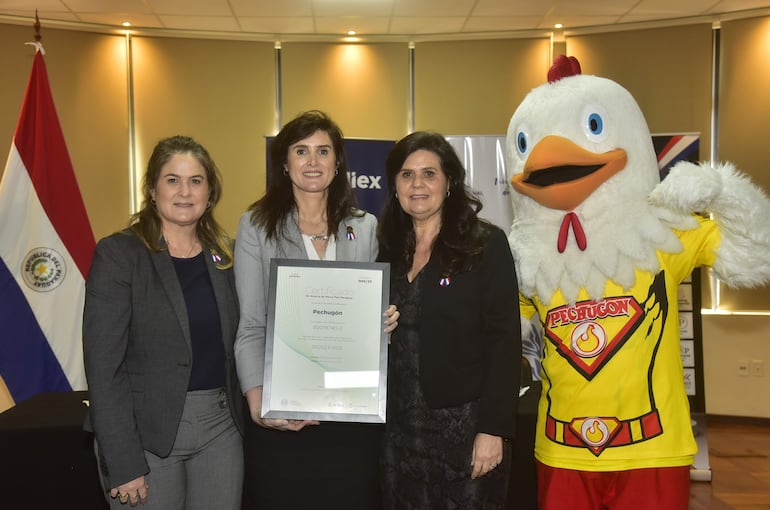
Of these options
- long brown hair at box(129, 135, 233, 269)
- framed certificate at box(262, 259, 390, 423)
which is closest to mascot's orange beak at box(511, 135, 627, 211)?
framed certificate at box(262, 259, 390, 423)

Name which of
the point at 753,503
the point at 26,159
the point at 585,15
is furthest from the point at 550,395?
the point at 585,15

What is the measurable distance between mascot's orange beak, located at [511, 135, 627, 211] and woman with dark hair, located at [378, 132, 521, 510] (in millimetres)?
225

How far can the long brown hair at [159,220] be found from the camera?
1.85 m

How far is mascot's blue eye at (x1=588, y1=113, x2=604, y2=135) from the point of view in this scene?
1.97 metres

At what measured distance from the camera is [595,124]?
1.97m

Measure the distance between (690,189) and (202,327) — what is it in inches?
56.0

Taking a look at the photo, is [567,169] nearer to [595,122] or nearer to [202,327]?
[595,122]

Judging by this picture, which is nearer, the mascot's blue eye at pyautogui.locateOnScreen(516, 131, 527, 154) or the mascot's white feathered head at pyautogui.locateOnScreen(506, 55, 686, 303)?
the mascot's white feathered head at pyautogui.locateOnScreen(506, 55, 686, 303)

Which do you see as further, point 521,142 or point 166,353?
point 521,142

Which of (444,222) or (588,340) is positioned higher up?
(444,222)

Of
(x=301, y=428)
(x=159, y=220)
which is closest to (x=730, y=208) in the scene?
(x=301, y=428)

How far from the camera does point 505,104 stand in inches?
223

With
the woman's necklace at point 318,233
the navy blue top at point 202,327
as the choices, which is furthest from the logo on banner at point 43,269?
the woman's necklace at point 318,233

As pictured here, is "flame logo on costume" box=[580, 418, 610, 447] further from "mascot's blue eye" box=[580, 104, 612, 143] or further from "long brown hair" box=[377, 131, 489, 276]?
"mascot's blue eye" box=[580, 104, 612, 143]
